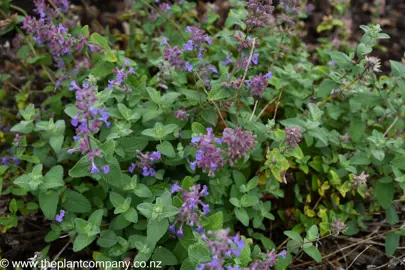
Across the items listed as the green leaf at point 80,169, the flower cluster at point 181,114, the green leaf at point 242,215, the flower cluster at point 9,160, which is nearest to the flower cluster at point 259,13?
the flower cluster at point 181,114

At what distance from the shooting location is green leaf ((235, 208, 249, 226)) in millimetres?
2982

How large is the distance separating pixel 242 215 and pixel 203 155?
62 centimetres

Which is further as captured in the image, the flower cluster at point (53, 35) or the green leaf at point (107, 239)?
the flower cluster at point (53, 35)

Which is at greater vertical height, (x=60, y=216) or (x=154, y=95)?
(x=154, y=95)

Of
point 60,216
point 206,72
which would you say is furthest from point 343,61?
point 60,216

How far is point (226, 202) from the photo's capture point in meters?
3.28

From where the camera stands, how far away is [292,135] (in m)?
2.86

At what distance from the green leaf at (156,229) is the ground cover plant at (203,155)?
0.01m

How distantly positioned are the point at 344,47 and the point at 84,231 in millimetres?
3429

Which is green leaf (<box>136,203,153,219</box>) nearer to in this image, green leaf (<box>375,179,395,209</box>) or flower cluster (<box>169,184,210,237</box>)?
flower cluster (<box>169,184,210,237</box>)

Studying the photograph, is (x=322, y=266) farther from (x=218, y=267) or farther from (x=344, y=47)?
(x=344, y=47)

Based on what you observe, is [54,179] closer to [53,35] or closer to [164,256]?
[164,256]

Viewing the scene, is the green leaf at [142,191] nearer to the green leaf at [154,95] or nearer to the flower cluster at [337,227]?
the green leaf at [154,95]

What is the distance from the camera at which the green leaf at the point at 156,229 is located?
8.61 feet
